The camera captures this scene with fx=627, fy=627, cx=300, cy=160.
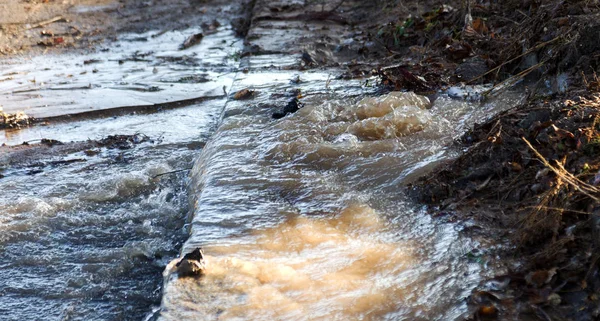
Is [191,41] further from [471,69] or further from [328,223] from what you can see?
[328,223]

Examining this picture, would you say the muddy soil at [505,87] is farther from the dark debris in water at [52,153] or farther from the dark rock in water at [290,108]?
the dark debris in water at [52,153]

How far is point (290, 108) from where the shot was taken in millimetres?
5469

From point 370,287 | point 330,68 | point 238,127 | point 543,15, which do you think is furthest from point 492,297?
point 330,68

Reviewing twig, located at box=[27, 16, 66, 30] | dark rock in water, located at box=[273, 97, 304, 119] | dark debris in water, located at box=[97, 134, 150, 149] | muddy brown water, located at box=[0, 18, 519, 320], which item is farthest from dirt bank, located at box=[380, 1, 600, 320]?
twig, located at box=[27, 16, 66, 30]

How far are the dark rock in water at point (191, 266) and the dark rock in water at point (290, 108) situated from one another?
2.45 metres

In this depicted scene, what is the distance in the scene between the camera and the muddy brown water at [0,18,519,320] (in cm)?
295

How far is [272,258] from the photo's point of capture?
10.6 feet

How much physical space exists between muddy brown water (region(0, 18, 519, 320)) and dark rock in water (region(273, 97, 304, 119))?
150 mm

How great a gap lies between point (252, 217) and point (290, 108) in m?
1.97

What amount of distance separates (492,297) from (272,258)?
43.4 inches

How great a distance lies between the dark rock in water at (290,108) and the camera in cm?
541

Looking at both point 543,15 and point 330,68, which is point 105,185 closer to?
point 330,68

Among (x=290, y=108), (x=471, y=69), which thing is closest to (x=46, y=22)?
(x=290, y=108)

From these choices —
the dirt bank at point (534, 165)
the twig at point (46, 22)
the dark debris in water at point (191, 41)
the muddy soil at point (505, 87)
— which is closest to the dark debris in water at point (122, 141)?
the muddy soil at point (505, 87)
